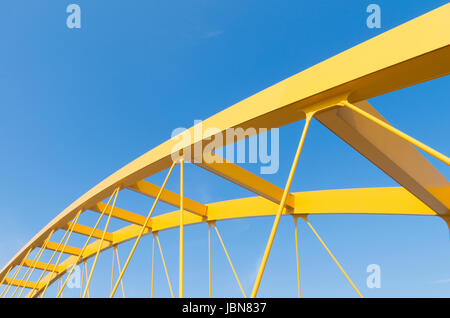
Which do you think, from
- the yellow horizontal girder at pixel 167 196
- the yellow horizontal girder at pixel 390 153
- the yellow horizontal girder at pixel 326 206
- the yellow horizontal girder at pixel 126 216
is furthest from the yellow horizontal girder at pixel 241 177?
the yellow horizontal girder at pixel 126 216

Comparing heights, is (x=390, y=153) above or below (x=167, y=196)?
below

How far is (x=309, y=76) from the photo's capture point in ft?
17.6

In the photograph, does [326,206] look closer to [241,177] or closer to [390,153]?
[241,177]

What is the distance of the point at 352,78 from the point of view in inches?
186

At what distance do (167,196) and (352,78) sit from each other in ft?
29.1

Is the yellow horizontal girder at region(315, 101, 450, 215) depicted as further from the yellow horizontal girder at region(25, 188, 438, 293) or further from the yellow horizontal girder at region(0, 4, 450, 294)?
the yellow horizontal girder at region(25, 188, 438, 293)

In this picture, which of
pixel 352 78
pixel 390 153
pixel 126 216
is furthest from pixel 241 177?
pixel 126 216

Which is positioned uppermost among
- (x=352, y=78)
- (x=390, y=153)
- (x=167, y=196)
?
(x=167, y=196)

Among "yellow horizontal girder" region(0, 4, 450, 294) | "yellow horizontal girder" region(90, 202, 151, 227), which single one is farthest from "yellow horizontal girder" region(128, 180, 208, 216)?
"yellow horizontal girder" region(0, 4, 450, 294)

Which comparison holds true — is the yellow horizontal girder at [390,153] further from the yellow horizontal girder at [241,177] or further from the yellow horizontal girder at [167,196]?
the yellow horizontal girder at [167,196]

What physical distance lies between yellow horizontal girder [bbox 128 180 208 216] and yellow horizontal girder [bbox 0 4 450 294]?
394 centimetres

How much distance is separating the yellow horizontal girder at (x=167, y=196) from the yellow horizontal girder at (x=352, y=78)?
394 cm

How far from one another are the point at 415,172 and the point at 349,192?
3.69 metres

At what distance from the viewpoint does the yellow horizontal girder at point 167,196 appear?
36.1 ft
